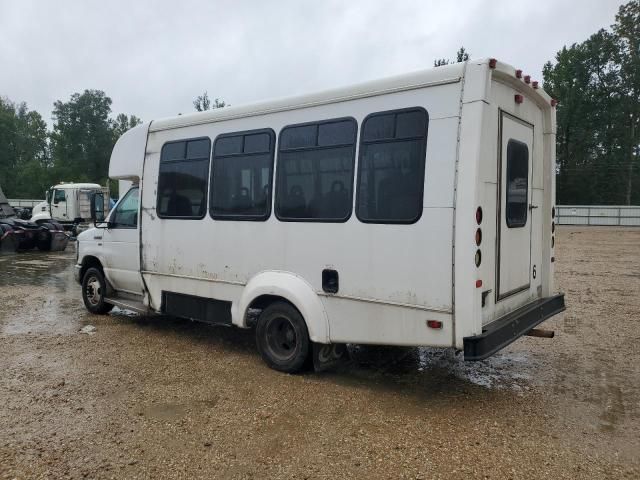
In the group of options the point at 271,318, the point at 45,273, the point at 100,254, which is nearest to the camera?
the point at 271,318

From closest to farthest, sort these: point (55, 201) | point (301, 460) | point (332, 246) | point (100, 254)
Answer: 1. point (301, 460)
2. point (332, 246)
3. point (100, 254)
4. point (55, 201)

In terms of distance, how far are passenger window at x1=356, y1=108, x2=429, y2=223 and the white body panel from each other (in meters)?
0.08

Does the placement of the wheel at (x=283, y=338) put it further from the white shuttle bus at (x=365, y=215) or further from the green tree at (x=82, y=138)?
the green tree at (x=82, y=138)

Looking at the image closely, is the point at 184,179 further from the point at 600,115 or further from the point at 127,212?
the point at 600,115

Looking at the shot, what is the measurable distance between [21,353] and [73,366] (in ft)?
3.36

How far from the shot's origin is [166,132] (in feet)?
22.4

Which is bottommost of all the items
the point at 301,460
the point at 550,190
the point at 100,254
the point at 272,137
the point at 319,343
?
the point at 301,460

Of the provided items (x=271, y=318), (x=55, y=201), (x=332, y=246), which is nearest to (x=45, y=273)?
(x=271, y=318)

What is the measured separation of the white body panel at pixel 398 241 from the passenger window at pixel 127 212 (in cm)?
70

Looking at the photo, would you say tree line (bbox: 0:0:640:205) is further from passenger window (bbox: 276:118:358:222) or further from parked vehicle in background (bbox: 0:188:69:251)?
passenger window (bbox: 276:118:358:222)

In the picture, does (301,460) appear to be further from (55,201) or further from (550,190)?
(55,201)

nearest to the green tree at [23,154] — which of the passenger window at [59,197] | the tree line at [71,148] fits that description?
the tree line at [71,148]

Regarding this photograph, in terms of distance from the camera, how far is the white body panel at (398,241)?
4242 mm

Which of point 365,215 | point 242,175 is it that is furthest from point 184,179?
point 365,215
